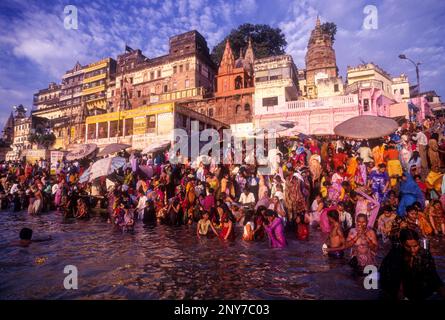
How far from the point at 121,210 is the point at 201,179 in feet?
14.9

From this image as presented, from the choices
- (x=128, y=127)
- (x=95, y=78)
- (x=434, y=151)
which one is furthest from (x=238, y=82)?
(x=95, y=78)

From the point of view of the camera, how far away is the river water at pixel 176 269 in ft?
15.7

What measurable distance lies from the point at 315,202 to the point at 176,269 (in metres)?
6.13

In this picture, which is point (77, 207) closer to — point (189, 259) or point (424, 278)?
point (189, 259)

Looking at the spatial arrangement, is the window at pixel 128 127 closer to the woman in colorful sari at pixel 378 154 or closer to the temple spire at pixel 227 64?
the temple spire at pixel 227 64

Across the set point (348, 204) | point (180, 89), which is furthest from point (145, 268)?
point (180, 89)

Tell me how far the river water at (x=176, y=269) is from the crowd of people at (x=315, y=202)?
2.00ft

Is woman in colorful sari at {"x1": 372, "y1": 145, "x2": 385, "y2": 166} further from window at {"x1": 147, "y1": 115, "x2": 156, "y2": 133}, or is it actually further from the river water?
window at {"x1": 147, "y1": 115, "x2": 156, "y2": 133}

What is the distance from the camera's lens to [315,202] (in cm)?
1035

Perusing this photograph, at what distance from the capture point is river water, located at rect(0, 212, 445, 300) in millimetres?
4789

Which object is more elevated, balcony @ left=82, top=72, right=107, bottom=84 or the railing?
balcony @ left=82, top=72, right=107, bottom=84

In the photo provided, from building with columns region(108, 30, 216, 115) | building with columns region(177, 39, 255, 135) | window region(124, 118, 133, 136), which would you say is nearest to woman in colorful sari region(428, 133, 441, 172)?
building with columns region(177, 39, 255, 135)

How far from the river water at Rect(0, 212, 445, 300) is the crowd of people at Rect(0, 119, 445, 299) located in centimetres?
61

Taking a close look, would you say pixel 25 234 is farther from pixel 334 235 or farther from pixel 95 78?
pixel 95 78
